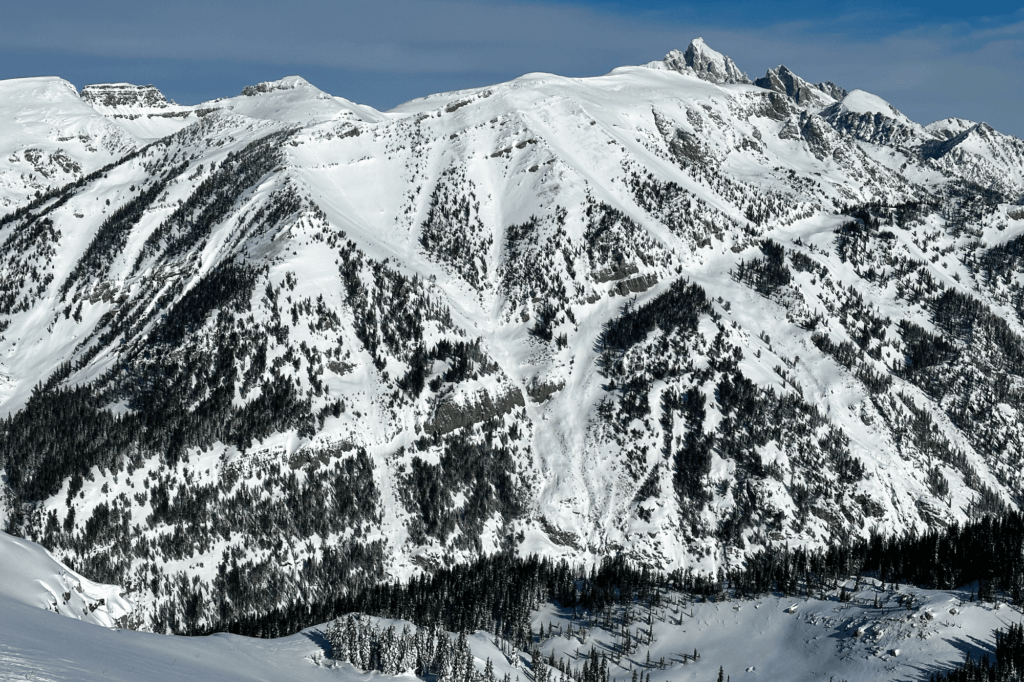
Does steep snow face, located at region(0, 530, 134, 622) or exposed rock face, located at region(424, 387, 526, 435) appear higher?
exposed rock face, located at region(424, 387, 526, 435)

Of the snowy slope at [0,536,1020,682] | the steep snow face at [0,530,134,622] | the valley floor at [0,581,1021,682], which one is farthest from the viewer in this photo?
the steep snow face at [0,530,134,622]

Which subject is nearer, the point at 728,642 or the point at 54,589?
the point at 54,589

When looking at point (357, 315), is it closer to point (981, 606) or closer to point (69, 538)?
point (69, 538)

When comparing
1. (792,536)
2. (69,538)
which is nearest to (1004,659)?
(792,536)

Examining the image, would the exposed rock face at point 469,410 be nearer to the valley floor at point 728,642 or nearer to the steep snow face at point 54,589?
the valley floor at point 728,642

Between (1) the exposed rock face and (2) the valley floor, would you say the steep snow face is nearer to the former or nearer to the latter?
(2) the valley floor

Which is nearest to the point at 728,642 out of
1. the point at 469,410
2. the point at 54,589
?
the point at 469,410

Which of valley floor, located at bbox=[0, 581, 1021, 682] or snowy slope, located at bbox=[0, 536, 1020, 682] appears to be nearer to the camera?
valley floor, located at bbox=[0, 581, 1021, 682]

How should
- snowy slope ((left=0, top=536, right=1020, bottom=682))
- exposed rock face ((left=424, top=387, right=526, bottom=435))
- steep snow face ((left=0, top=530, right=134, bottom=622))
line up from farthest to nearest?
exposed rock face ((left=424, top=387, right=526, bottom=435)) < steep snow face ((left=0, top=530, right=134, bottom=622)) < snowy slope ((left=0, top=536, right=1020, bottom=682))

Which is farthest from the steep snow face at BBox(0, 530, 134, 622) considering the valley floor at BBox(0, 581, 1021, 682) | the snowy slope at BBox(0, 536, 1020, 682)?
the valley floor at BBox(0, 581, 1021, 682)

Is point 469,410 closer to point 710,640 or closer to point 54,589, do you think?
point 710,640
